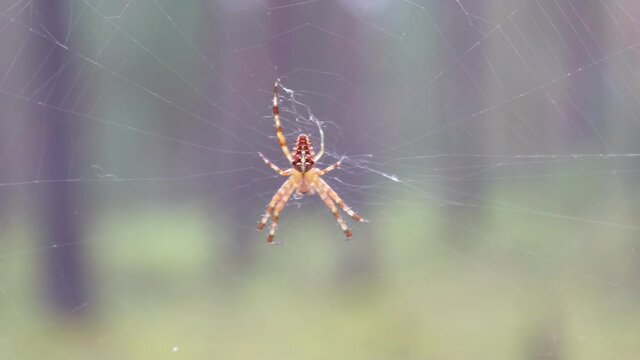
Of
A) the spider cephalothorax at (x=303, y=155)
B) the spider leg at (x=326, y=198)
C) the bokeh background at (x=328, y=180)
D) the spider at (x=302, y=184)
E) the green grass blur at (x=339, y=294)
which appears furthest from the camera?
the bokeh background at (x=328, y=180)

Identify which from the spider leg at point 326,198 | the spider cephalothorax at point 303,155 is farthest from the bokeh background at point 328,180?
the spider cephalothorax at point 303,155

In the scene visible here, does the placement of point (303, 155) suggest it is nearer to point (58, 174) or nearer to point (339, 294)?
point (339, 294)

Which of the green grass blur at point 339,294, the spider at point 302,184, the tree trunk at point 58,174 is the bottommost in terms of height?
the green grass blur at point 339,294

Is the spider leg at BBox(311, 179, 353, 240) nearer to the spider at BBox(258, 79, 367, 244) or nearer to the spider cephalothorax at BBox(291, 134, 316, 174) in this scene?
the spider at BBox(258, 79, 367, 244)

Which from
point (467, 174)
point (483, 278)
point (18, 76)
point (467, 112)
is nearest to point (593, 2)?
point (467, 112)

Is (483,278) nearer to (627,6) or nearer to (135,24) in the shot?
(627,6)

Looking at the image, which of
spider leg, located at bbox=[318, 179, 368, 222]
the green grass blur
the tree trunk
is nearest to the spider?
spider leg, located at bbox=[318, 179, 368, 222]

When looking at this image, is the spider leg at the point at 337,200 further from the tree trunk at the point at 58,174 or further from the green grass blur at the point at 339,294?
the tree trunk at the point at 58,174
